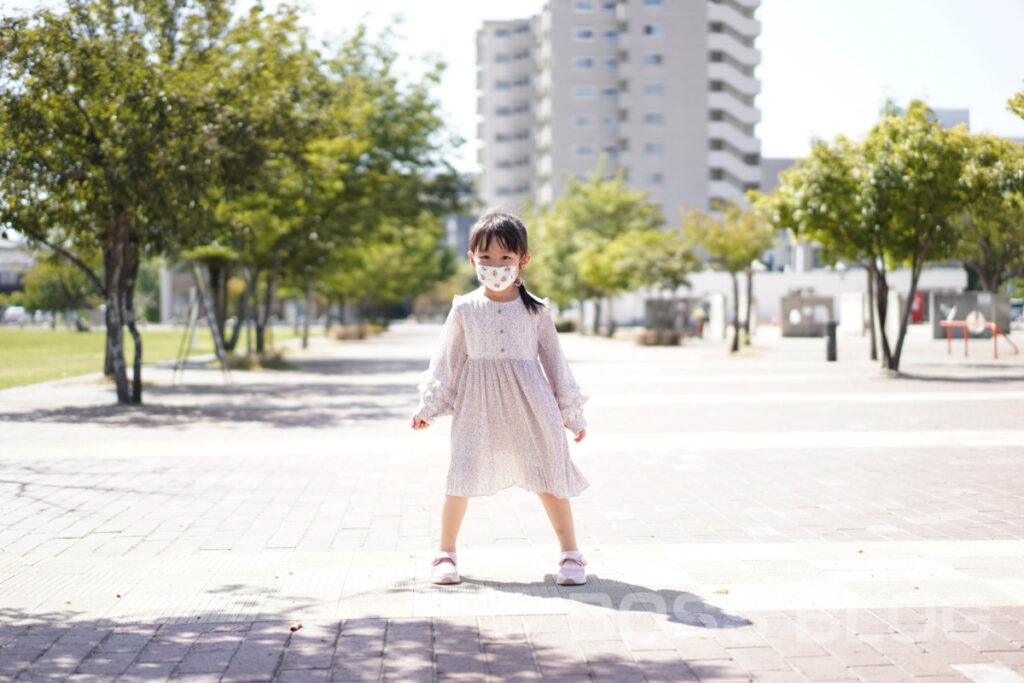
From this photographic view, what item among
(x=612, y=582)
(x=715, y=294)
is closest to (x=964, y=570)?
(x=612, y=582)

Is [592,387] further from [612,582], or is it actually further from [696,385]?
[612,582]

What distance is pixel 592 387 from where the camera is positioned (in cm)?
1891

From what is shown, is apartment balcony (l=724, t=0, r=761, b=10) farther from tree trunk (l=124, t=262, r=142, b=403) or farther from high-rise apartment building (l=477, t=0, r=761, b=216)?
tree trunk (l=124, t=262, r=142, b=403)

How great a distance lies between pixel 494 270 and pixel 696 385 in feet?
46.8

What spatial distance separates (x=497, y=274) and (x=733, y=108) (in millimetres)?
91648

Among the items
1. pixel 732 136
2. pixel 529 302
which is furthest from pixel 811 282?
pixel 529 302

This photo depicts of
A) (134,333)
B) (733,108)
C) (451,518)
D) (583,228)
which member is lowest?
(451,518)

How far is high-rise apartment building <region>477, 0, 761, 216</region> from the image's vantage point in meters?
92.3

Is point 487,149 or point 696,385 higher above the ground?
point 487,149

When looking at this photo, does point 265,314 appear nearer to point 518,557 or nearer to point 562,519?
point 518,557

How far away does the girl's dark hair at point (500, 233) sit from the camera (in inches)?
200

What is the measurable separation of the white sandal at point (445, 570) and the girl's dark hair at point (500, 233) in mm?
1260

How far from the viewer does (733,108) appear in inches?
3666

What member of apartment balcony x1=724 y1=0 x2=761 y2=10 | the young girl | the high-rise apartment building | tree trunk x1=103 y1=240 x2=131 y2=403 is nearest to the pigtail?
the young girl
